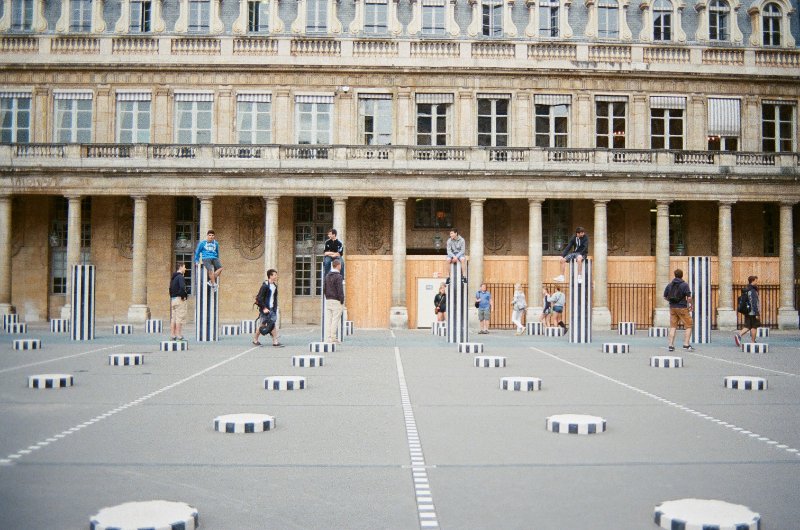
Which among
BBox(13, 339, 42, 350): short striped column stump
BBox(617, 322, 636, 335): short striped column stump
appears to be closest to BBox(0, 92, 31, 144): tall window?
BBox(13, 339, 42, 350): short striped column stump

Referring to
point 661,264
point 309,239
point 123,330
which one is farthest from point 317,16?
point 661,264

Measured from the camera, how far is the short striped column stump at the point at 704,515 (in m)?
6.03

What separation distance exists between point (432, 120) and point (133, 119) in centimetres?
1473

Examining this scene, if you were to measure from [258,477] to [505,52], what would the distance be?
3915cm

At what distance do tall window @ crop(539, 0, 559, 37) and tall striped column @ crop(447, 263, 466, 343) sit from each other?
2285 cm

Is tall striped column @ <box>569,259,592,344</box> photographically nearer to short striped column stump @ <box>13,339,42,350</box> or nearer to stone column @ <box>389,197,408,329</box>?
stone column @ <box>389,197,408,329</box>

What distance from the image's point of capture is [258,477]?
8016 millimetres

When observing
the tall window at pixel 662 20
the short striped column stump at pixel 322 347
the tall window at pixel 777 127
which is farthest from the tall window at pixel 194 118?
the tall window at pixel 777 127

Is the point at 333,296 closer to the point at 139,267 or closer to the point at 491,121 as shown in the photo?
the point at 139,267

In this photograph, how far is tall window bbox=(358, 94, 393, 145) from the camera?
147ft

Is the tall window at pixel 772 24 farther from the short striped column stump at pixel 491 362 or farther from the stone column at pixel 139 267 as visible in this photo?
the short striped column stump at pixel 491 362

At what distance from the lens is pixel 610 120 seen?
148 ft

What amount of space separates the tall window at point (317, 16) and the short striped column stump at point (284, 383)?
1323 inches

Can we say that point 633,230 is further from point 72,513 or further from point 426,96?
point 72,513
